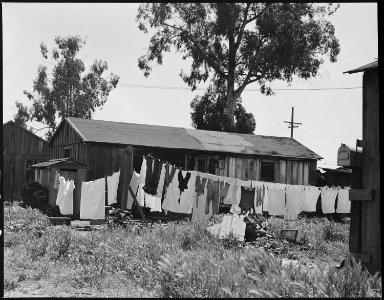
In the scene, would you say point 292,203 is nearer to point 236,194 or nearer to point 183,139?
point 236,194

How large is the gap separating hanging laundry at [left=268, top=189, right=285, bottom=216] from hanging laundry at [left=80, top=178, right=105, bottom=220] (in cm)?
689

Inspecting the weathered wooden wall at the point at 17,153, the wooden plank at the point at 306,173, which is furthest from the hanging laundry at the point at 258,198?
the weathered wooden wall at the point at 17,153


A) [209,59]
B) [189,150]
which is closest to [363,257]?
[189,150]

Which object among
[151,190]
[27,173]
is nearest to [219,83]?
[27,173]

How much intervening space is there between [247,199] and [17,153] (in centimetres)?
1651

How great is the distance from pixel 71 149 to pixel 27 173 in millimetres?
5877

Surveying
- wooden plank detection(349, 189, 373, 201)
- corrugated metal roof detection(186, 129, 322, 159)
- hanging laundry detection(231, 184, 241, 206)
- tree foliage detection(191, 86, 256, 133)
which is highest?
tree foliage detection(191, 86, 256, 133)

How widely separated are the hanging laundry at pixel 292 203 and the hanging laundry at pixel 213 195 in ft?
13.5

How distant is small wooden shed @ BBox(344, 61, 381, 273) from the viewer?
5.91m

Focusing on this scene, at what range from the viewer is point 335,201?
21.7m

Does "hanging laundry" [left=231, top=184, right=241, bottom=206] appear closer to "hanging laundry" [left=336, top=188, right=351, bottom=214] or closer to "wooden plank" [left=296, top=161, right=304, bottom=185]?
"hanging laundry" [left=336, top=188, right=351, bottom=214]

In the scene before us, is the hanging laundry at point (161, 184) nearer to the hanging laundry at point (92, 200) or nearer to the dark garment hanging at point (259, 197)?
the hanging laundry at point (92, 200)

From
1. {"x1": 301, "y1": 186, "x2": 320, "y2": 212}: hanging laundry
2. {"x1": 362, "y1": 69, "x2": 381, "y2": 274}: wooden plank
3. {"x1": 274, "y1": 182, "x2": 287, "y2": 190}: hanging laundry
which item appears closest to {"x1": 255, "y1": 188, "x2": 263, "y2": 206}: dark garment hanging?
{"x1": 274, "y1": 182, "x2": 287, "y2": 190}: hanging laundry

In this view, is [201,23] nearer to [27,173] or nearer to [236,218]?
[27,173]
